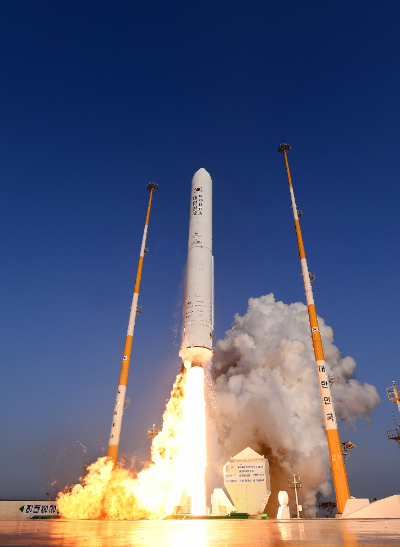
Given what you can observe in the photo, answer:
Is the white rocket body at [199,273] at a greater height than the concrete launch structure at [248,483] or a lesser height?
Answer: greater

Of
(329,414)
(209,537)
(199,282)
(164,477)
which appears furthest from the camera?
(199,282)

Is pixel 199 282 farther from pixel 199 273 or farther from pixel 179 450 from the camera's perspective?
pixel 179 450

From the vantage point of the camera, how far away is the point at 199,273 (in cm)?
2711

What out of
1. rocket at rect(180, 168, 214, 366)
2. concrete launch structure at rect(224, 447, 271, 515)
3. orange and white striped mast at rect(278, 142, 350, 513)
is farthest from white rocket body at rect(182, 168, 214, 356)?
concrete launch structure at rect(224, 447, 271, 515)

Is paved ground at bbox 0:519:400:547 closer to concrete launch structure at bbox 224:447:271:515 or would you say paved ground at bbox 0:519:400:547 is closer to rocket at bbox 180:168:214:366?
rocket at bbox 180:168:214:366

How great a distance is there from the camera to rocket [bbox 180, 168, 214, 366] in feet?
80.8

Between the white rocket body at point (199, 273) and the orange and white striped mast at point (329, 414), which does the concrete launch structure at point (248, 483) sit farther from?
the white rocket body at point (199, 273)

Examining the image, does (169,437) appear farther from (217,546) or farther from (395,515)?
(217,546)

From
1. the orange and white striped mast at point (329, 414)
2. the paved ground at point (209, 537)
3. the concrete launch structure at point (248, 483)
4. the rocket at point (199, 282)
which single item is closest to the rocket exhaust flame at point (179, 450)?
the rocket at point (199, 282)

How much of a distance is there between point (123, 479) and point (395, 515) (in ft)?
54.6

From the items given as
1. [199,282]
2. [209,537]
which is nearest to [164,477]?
[199,282]

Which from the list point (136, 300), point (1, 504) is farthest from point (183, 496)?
point (136, 300)

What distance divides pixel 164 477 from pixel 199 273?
1366 centimetres

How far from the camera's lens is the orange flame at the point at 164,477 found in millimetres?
19625
